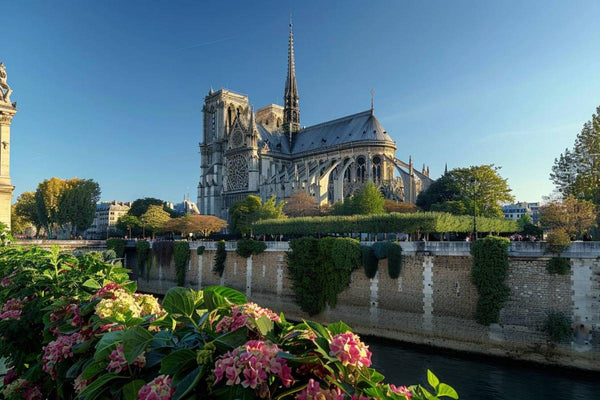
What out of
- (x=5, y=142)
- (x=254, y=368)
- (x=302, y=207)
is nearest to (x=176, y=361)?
(x=254, y=368)

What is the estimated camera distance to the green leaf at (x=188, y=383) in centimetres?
161

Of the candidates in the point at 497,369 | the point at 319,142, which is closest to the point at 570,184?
the point at 497,369

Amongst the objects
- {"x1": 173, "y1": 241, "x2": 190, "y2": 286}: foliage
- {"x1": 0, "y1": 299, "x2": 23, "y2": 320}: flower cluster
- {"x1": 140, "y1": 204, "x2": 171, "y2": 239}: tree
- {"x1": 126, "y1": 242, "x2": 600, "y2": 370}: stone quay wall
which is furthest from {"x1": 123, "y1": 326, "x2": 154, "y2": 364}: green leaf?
{"x1": 140, "y1": 204, "x2": 171, "y2": 239}: tree

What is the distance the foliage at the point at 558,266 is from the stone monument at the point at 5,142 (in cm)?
2799

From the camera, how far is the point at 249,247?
77.7ft

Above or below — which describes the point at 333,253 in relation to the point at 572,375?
above

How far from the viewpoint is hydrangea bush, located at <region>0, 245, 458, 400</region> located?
1.65 meters

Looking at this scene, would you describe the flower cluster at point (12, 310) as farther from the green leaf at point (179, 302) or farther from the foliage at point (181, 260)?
the foliage at point (181, 260)

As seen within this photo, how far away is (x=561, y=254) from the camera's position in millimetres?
14219

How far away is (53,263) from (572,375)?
15.4 meters

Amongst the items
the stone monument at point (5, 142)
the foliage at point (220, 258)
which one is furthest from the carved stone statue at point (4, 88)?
the foliage at point (220, 258)

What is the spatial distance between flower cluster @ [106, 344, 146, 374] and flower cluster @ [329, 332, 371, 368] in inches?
39.6

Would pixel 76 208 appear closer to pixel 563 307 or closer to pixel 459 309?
pixel 459 309

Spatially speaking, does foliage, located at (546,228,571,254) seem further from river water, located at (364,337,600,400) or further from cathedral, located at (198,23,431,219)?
cathedral, located at (198,23,431,219)
